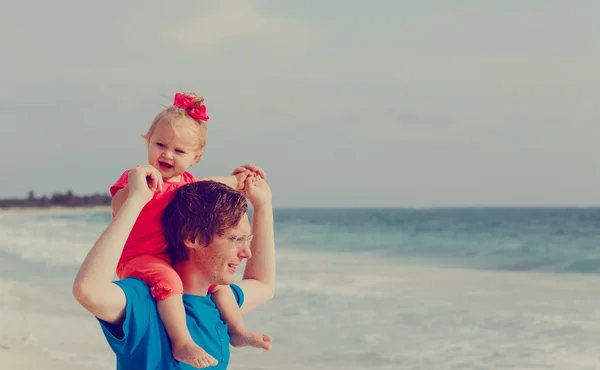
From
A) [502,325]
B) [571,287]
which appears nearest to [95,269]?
[502,325]

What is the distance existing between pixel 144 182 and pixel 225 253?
29cm

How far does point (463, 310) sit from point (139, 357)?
27.5 feet

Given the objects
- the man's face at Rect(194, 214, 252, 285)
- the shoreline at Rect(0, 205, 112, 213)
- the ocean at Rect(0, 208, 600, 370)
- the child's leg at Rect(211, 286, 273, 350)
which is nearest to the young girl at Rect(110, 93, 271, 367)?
the child's leg at Rect(211, 286, 273, 350)

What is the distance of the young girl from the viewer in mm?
2303

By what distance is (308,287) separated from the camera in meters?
11.7

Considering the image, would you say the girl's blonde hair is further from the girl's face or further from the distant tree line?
the distant tree line

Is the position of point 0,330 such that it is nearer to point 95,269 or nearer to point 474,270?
point 95,269

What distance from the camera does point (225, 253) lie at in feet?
7.50

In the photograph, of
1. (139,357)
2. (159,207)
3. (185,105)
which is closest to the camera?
(139,357)

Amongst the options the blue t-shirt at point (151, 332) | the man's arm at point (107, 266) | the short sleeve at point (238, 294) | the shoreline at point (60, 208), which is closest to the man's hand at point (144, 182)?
the man's arm at point (107, 266)

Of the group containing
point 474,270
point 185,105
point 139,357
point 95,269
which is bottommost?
point 474,270

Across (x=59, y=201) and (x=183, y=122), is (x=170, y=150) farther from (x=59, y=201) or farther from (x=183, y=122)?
(x=59, y=201)

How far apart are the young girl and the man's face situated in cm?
11

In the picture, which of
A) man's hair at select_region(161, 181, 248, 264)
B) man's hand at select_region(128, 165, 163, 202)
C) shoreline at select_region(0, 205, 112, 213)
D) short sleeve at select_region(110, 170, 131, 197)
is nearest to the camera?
man's hand at select_region(128, 165, 163, 202)
